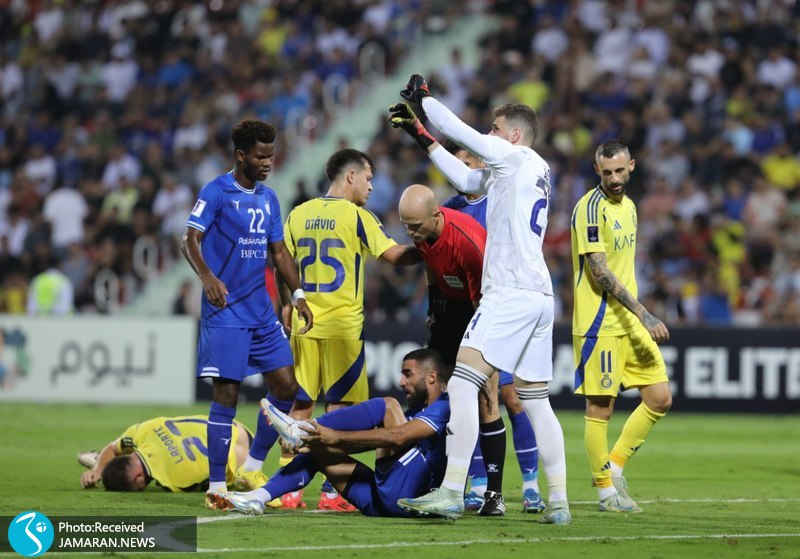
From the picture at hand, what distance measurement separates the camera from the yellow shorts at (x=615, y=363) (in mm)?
9367

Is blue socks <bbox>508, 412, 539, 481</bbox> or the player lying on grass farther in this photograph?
blue socks <bbox>508, 412, 539, 481</bbox>

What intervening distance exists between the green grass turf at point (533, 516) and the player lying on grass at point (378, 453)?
16cm

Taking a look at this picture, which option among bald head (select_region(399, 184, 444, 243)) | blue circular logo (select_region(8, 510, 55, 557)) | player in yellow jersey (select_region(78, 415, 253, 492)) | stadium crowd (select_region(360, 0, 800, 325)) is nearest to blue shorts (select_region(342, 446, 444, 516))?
bald head (select_region(399, 184, 444, 243))

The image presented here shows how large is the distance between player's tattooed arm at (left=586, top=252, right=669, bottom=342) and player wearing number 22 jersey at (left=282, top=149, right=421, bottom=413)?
158cm

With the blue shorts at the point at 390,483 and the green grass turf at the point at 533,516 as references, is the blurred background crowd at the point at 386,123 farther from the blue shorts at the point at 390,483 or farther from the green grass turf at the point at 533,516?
the blue shorts at the point at 390,483

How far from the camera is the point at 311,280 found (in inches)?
381

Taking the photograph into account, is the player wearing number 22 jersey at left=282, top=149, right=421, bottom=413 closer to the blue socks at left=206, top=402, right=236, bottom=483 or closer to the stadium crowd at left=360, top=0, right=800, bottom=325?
the blue socks at left=206, top=402, right=236, bottom=483

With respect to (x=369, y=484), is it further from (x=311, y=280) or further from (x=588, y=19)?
(x=588, y=19)

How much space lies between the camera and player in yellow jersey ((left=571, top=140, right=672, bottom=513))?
9328mm

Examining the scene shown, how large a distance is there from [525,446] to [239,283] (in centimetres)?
227

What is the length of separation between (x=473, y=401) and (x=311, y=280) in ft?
6.99

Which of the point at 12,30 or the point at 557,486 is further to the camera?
the point at 12,30

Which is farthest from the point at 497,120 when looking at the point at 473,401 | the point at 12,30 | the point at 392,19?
the point at 12,30

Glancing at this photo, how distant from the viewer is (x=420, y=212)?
8.41 m
